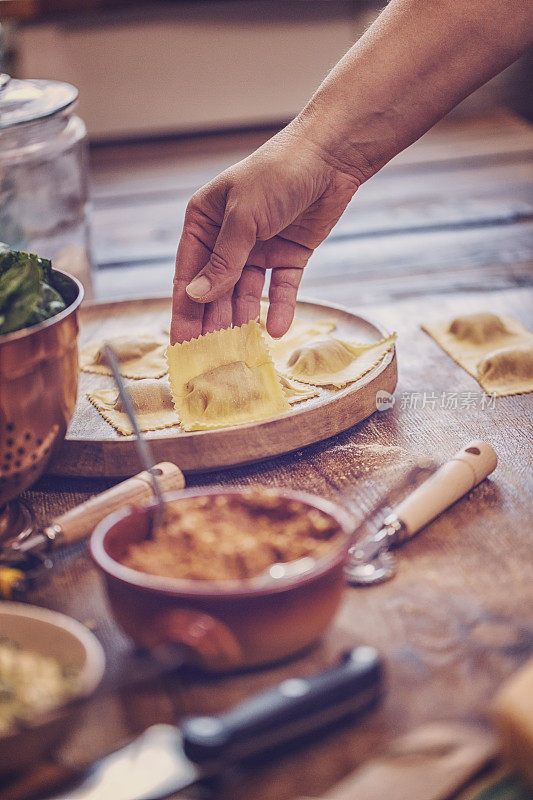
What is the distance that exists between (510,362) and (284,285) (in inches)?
16.0

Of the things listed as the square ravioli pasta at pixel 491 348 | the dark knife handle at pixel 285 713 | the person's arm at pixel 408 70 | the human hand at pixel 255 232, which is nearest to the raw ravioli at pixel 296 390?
the human hand at pixel 255 232

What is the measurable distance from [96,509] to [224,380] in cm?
37

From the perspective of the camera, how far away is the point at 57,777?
2.08ft

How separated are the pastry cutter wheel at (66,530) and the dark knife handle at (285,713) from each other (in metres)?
0.23

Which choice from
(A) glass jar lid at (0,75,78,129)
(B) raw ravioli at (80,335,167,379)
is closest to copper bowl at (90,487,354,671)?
(B) raw ravioli at (80,335,167,379)

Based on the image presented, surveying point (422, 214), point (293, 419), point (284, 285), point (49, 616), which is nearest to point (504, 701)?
point (49, 616)

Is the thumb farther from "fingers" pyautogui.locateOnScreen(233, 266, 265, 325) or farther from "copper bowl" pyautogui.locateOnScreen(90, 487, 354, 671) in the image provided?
"copper bowl" pyautogui.locateOnScreen(90, 487, 354, 671)

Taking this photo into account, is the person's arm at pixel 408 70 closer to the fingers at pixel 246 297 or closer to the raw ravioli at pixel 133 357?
the fingers at pixel 246 297

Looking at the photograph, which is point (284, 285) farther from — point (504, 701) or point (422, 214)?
point (422, 214)

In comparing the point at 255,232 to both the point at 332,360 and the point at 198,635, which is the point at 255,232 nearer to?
the point at 332,360

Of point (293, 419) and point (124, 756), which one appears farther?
point (293, 419)

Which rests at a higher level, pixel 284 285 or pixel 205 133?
pixel 284 285

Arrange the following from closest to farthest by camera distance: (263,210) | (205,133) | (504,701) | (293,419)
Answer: (504,701) < (293,419) < (263,210) < (205,133)

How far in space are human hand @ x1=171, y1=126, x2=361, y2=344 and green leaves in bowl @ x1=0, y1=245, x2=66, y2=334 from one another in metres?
0.37
